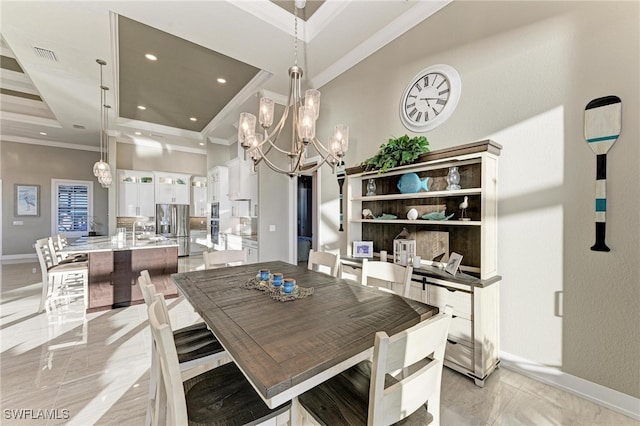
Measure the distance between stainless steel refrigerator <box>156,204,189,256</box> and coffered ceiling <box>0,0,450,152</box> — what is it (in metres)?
2.66

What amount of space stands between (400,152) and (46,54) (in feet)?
15.8

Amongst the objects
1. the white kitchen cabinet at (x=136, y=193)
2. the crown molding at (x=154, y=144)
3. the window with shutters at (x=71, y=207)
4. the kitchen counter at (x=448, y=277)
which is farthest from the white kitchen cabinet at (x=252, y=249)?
the window with shutters at (x=71, y=207)

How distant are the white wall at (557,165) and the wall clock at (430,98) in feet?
0.27

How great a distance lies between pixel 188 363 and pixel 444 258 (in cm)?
233

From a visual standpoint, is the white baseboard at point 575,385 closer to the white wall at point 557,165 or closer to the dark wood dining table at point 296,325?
the white wall at point 557,165

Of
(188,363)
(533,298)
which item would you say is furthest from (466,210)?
(188,363)

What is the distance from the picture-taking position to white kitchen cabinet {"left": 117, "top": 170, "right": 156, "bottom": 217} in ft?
22.5

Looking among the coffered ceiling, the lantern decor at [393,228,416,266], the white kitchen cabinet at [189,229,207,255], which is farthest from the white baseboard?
the white kitchen cabinet at [189,229,207,255]

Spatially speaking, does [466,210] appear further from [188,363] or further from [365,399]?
[188,363]

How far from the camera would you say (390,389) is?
905mm

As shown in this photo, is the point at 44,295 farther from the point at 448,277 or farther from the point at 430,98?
the point at 430,98

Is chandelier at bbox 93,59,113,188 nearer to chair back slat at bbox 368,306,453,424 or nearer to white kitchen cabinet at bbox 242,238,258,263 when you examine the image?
white kitchen cabinet at bbox 242,238,258,263

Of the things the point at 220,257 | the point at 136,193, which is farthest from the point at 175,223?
the point at 220,257

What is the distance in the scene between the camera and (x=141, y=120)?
6.12m
